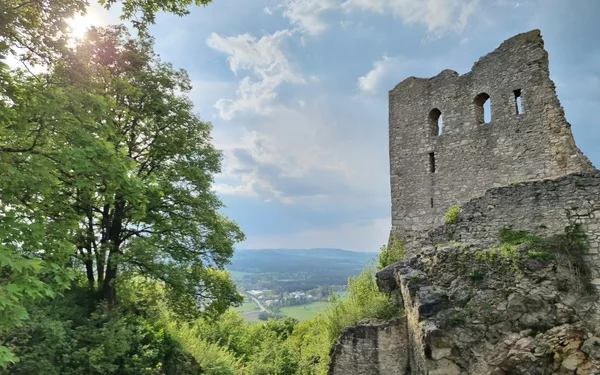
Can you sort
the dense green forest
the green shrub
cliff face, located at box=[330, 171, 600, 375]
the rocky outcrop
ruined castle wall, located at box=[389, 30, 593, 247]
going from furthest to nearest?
ruined castle wall, located at box=[389, 30, 593, 247]
the green shrub
cliff face, located at box=[330, 171, 600, 375]
the rocky outcrop
the dense green forest

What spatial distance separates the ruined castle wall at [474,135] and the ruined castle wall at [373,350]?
5.44 m

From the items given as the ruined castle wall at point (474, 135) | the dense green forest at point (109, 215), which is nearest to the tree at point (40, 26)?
the dense green forest at point (109, 215)

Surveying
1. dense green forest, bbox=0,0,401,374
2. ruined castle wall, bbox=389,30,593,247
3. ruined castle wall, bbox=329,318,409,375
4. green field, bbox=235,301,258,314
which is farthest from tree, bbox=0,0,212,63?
green field, bbox=235,301,258,314

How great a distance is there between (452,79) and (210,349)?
15880 millimetres

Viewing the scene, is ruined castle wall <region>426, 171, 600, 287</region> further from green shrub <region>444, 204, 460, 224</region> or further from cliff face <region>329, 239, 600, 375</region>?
cliff face <region>329, 239, 600, 375</region>

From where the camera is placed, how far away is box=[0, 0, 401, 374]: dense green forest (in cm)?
661

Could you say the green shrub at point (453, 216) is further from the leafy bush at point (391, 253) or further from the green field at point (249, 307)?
the green field at point (249, 307)

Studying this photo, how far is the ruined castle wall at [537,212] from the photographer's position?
954 centimetres

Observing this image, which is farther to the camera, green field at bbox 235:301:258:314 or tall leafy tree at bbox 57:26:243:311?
green field at bbox 235:301:258:314

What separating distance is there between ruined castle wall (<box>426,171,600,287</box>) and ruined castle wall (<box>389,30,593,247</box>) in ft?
8.17

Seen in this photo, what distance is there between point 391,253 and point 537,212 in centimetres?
616

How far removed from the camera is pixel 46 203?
7699 mm

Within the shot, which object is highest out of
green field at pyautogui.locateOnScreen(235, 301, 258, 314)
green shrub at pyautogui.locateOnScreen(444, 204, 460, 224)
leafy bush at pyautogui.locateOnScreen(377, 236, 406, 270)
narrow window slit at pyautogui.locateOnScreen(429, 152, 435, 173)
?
narrow window slit at pyautogui.locateOnScreen(429, 152, 435, 173)

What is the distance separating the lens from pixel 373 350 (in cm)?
1096
